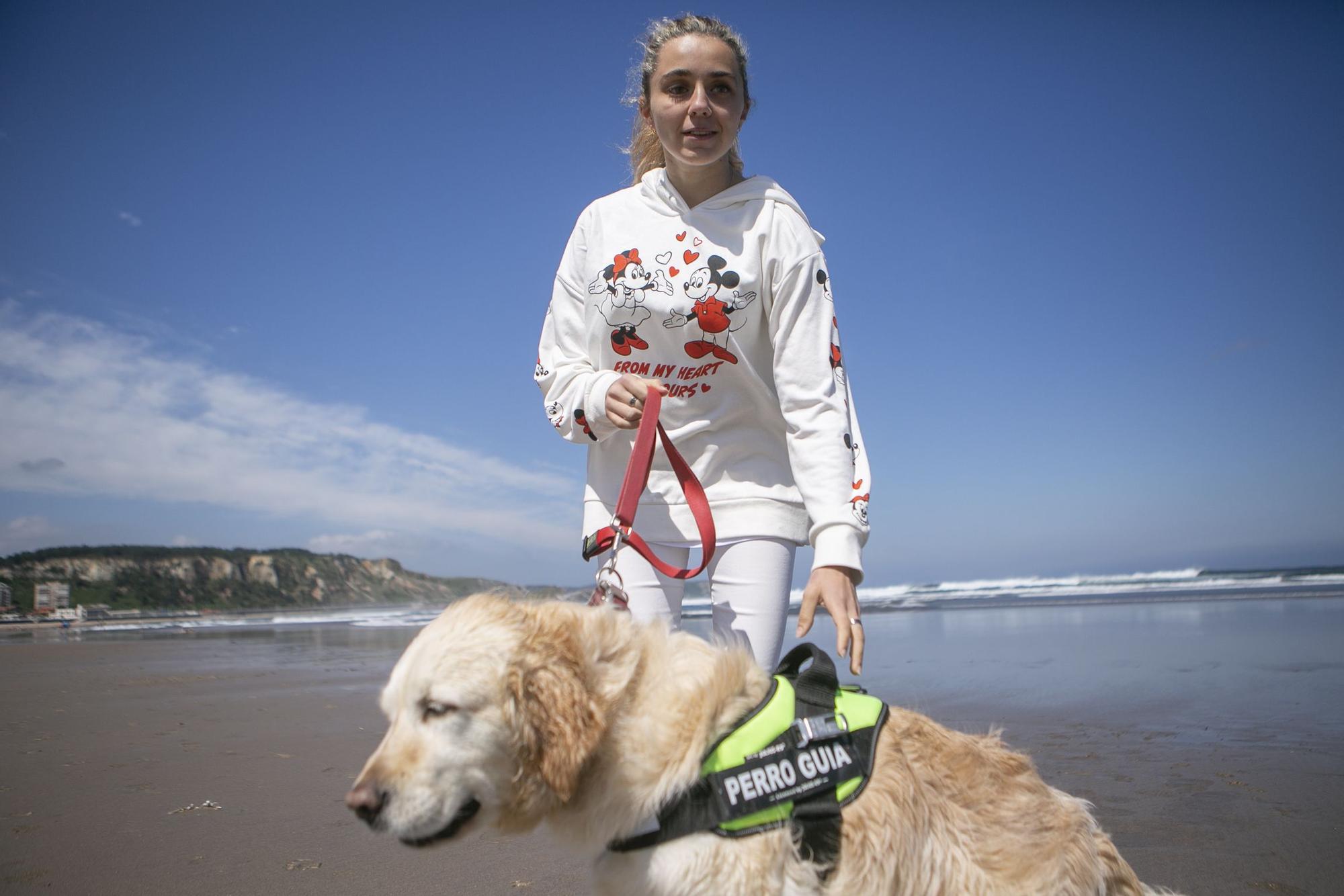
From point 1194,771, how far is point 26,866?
6.39 metres

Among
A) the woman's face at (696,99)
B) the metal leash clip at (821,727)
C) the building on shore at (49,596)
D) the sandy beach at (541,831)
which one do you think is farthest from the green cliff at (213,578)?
the metal leash clip at (821,727)

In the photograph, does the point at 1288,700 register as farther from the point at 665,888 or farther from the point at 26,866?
the point at 26,866

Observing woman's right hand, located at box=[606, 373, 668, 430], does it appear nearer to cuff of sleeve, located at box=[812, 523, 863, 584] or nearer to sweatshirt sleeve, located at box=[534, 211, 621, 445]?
sweatshirt sleeve, located at box=[534, 211, 621, 445]

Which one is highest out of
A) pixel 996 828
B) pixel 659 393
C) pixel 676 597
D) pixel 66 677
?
pixel 659 393

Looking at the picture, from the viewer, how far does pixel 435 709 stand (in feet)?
6.32

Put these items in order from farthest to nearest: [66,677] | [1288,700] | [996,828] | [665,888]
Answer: [66,677] < [1288,700] < [996,828] < [665,888]

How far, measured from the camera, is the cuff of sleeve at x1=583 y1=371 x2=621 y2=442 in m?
2.62

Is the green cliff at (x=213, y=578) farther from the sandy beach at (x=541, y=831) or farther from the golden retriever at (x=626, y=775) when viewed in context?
the golden retriever at (x=626, y=775)

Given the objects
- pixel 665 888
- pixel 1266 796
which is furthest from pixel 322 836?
pixel 1266 796

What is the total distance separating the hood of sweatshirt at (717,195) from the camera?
9.26ft

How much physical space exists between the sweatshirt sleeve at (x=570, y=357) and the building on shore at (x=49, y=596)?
30.1 meters

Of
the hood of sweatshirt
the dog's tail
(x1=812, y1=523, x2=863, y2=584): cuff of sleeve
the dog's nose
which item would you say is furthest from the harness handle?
the hood of sweatshirt

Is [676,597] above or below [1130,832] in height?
above

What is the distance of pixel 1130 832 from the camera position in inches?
149
